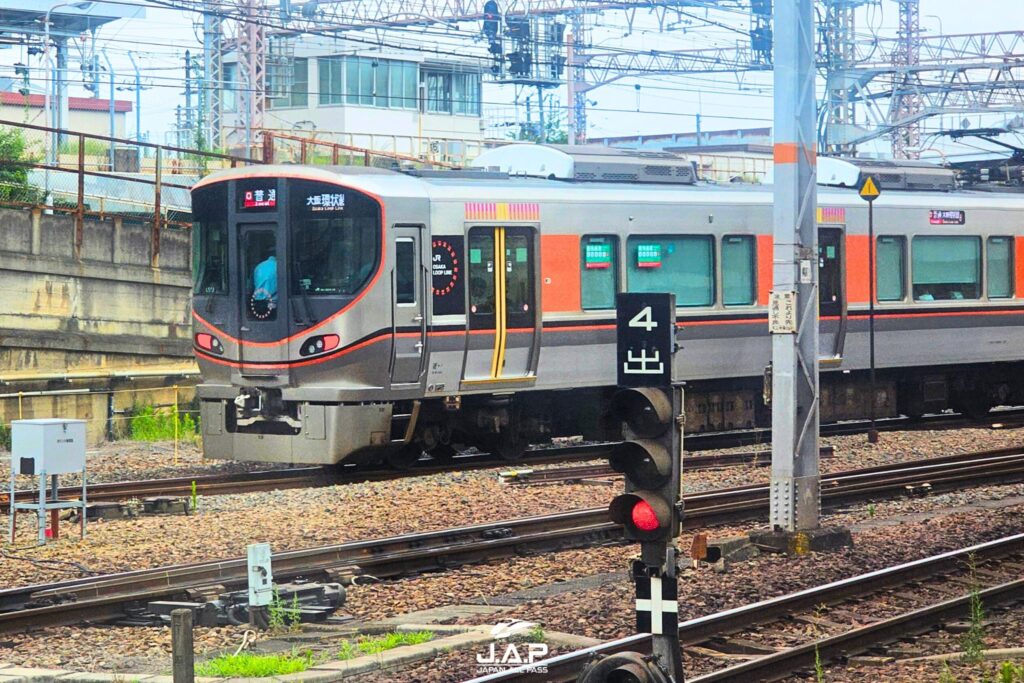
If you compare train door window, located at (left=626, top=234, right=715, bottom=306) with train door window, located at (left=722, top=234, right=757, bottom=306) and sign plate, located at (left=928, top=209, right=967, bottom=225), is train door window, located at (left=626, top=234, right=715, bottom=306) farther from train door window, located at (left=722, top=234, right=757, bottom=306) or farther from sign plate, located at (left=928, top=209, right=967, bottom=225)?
sign plate, located at (left=928, top=209, right=967, bottom=225)

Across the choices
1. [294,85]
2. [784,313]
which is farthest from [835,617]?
[294,85]

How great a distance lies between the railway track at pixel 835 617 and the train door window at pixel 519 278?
20.9 ft

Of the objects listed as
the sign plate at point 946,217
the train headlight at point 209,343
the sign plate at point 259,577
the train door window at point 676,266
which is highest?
the sign plate at point 946,217

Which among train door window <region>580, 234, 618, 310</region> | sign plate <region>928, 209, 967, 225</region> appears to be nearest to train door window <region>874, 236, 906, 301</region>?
sign plate <region>928, 209, 967, 225</region>

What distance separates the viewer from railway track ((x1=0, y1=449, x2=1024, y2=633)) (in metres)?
10.1

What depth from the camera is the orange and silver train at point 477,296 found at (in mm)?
15891

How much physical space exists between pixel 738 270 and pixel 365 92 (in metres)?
45.7

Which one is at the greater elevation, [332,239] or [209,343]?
[332,239]

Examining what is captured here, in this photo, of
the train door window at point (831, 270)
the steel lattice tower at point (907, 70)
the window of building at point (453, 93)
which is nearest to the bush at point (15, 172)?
the train door window at point (831, 270)

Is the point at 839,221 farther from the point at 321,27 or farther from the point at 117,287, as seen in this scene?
the point at 321,27

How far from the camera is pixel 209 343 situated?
55.1 feet

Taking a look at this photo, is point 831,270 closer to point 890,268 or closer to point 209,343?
point 890,268

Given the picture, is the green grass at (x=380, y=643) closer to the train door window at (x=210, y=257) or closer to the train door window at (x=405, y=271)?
the train door window at (x=405, y=271)

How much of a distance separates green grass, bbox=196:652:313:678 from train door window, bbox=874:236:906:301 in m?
13.9
